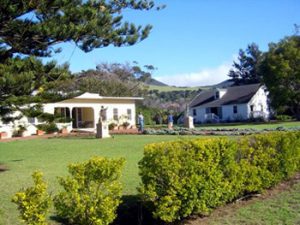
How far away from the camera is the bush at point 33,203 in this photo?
4.77 metres

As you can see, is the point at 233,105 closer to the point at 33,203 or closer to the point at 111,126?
the point at 111,126

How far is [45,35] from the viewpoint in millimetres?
11219

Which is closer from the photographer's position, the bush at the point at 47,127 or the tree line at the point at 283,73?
the bush at the point at 47,127

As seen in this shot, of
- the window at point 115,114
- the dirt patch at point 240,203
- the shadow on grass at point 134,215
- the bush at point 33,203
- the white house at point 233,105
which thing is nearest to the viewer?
the bush at point 33,203

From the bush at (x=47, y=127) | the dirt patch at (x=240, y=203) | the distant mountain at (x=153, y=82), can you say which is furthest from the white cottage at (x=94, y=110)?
the distant mountain at (x=153, y=82)

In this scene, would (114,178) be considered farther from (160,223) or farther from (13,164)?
(13,164)

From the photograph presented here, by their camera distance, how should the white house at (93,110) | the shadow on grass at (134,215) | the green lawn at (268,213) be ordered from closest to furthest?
the green lawn at (268,213)
the shadow on grass at (134,215)
the white house at (93,110)

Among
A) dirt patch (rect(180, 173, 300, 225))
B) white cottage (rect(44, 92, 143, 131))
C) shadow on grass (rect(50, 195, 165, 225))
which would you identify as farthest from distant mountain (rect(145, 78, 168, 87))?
shadow on grass (rect(50, 195, 165, 225))

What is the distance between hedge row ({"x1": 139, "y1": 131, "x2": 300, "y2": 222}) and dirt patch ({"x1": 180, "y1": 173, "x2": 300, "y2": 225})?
4.9 inches

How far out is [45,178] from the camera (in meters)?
10.2

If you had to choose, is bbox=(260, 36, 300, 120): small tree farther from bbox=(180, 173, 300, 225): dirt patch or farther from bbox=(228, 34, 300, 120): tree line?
bbox=(180, 173, 300, 225): dirt patch

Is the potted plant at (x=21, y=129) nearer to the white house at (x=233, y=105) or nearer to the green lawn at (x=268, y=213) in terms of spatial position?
the green lawn at (x=268, y=213)

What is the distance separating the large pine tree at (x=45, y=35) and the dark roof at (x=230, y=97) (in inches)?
1731

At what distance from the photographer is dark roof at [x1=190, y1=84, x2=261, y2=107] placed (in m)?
55.8
